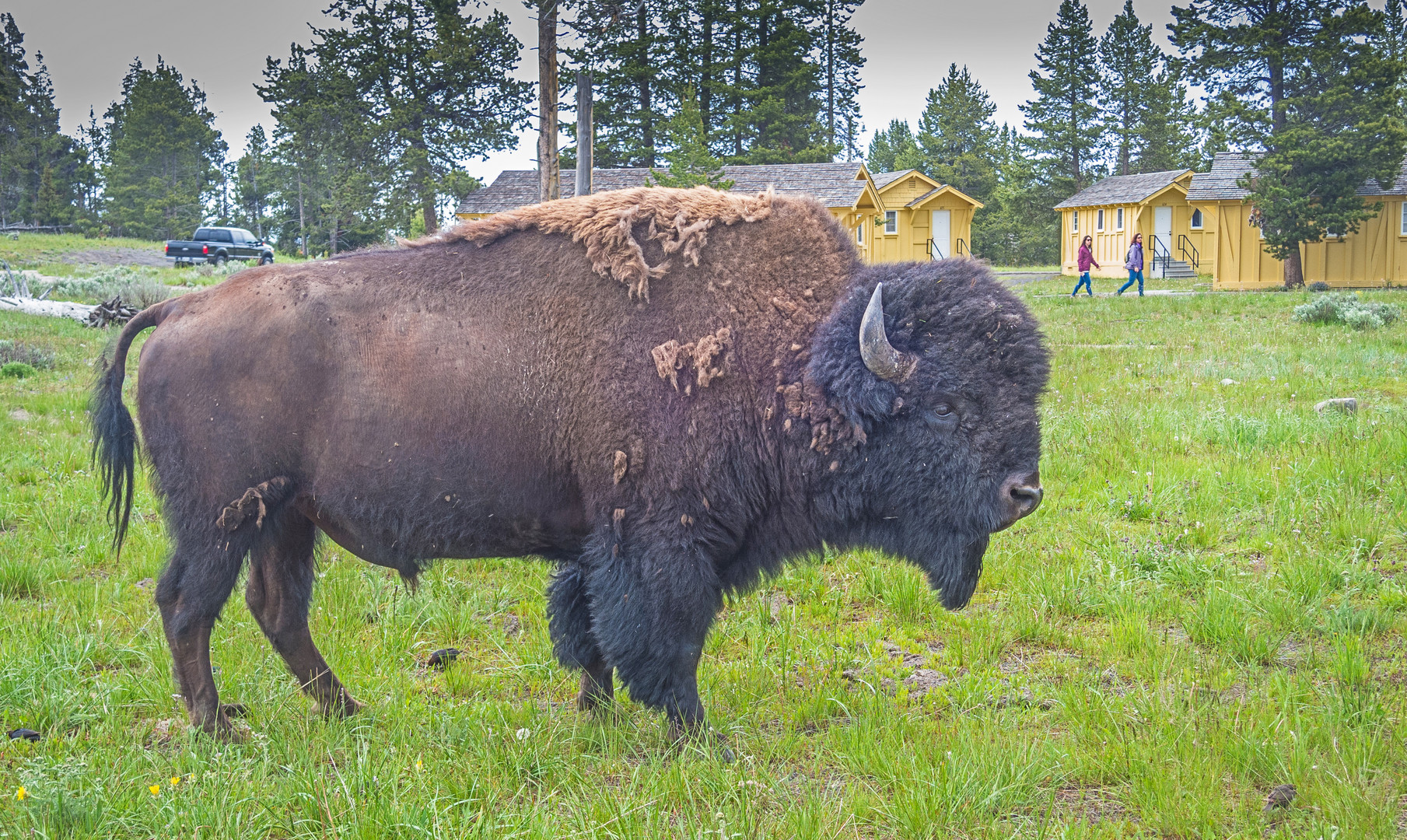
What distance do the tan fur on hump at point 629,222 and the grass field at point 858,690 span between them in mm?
1600

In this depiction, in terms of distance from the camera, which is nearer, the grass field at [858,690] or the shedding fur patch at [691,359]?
the grass field at [858,690]

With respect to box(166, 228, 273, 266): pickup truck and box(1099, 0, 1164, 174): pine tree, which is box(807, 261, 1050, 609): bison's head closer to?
box(166, 228, 273, 266): pickup truck

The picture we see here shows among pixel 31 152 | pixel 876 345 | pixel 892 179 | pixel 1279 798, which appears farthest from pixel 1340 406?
pixel 31 152

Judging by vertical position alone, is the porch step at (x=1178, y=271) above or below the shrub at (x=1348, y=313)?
above

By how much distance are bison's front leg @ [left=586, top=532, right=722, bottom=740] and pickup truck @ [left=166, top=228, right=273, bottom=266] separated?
38365mm

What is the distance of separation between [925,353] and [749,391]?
71cm

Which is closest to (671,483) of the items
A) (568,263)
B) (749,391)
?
(749,391)

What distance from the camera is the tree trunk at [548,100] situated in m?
9.92

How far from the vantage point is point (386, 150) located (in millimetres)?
36812

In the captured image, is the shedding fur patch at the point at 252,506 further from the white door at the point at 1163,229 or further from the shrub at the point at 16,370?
the white door at the point at 1163,229

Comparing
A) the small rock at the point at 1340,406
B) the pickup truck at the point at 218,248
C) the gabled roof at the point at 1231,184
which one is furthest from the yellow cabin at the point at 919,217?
the small rock at the point at 1340,406

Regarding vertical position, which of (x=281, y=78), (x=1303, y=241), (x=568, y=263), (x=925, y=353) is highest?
(x=281, y=78)

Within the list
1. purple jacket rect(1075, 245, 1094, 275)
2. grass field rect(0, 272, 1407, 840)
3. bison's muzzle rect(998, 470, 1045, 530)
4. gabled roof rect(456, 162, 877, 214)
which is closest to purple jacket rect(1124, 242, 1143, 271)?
purple jacket rect(1075, 245, 1094, 275)

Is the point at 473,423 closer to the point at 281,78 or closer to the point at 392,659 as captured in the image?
the point at 392,659
